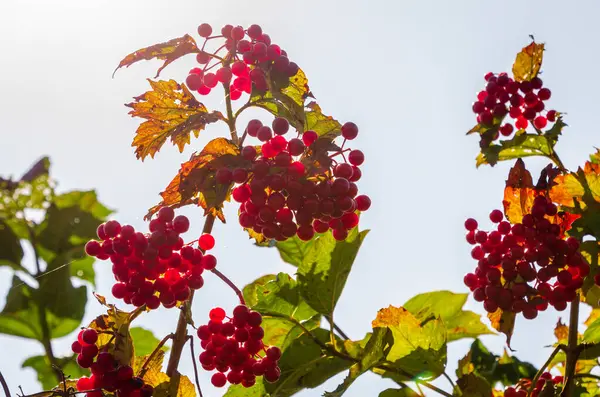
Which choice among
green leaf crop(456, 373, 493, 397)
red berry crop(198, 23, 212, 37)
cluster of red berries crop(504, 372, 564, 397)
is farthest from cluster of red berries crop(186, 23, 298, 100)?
cluster of red berries crop(504, 372, 564, 397)

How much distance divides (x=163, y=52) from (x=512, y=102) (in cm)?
195

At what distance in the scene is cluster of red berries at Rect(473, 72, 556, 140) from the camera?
11.0ft

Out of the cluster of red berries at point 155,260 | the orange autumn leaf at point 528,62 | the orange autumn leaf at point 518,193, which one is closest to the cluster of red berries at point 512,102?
the orange autumn leaf at point 528,62

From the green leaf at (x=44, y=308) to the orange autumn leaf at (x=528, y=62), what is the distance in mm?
3021

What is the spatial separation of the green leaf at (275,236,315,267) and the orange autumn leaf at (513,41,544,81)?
159cm

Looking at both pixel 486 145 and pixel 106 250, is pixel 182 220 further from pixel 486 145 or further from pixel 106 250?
pixel 486 145

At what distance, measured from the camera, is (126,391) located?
205cm

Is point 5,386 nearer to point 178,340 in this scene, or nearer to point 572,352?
point 178,340

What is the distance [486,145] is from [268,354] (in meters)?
1.70

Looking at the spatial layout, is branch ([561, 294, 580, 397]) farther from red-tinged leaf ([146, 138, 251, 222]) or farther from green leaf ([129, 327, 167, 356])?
green leaf ([129, 327, 167, 356])

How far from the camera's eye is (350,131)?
7.56ft

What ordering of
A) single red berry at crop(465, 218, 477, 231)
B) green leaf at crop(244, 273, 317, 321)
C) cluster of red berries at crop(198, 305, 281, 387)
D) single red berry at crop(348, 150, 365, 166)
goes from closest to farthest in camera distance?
cluster of red berries at crop(198, 305, 281, 387) < single red berry at crop(348, 150, 365, 166) < green leaf at crop(244, 273, 317, 321) < single red berry at crop(465, 218, 477, 231)

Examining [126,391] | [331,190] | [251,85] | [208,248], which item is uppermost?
[251,85]

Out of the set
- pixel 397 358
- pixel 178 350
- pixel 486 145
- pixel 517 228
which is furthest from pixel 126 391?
pixel 486 145
